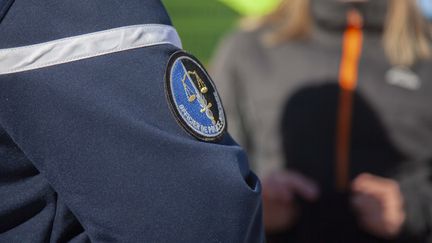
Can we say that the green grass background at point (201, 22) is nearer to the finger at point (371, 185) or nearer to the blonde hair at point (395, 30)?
the blonde hair at point (395, 30)

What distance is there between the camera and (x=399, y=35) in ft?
6.51

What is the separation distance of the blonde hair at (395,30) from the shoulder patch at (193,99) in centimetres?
121

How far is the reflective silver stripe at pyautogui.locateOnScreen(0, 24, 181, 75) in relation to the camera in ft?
2.44

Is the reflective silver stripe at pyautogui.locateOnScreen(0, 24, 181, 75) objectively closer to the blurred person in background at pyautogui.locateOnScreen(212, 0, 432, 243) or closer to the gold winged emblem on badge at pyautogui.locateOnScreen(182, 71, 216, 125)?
the gold winged emblem on badge at pyautogui.locateOnScreen(182, 71, 216, 125)

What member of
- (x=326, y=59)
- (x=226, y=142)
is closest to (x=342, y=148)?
(x=326, y=59)

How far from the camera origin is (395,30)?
1.99m

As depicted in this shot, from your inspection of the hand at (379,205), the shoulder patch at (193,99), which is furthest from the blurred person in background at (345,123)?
the shoulder patch at (193,99)

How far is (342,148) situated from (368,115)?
11 centimetres

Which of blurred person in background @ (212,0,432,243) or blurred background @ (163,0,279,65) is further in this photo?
blurred background @ (163,0,279,65)

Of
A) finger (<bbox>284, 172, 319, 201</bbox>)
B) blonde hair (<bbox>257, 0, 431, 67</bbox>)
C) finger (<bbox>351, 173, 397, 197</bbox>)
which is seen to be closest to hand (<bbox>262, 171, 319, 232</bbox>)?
finger (<bbox>284, 172, 319, 201</bbox>)

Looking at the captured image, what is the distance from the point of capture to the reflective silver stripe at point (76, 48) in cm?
74

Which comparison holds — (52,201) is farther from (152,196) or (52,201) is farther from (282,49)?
(282,49)

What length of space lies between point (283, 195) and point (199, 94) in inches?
42.1

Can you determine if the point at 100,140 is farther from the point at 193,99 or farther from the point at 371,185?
the point at 371,185
